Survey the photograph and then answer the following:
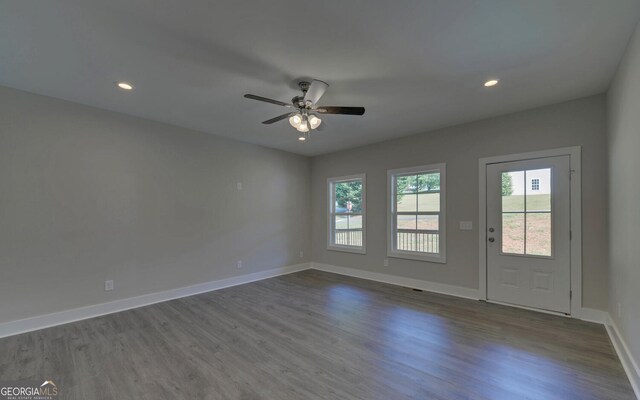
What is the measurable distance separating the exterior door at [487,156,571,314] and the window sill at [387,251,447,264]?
0.68 meters

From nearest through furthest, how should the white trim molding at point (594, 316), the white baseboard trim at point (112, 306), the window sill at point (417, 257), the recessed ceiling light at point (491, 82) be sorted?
the recessed ceiling light at point (491, 82)
the white baseboard trim at point (112, 306)
the white trim molding at point (594, 316)
the window sill at point (417, 257)

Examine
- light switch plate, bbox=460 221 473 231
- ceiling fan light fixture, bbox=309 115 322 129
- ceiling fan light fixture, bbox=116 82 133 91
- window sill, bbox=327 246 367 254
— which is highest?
ceiling fan light fixture, bbox=116 82 133 91

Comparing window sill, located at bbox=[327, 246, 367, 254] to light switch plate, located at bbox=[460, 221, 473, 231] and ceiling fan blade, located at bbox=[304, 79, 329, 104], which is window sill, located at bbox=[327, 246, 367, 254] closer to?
light switch plate, located at bbox=[460, 221, 473, 231]

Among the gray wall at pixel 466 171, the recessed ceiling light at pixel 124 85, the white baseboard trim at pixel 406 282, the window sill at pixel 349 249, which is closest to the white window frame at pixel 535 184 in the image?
the gray wall at pixel 466 171

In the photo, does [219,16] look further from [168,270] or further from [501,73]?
[168,270]

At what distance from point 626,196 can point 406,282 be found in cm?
307

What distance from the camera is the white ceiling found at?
1790 millimetres

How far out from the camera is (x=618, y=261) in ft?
8.33

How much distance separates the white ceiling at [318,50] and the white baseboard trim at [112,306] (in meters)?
2.60

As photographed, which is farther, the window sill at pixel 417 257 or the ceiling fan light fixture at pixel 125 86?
the window sill at pixel 417 257

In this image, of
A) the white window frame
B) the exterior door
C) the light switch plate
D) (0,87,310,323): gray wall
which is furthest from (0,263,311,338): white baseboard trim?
the white window frame

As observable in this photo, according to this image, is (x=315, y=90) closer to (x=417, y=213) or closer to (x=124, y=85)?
(x=124, y=85)

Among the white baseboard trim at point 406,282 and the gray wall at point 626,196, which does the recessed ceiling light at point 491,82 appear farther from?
the white baseboard trim at point 406,282

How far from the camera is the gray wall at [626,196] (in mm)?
1972
